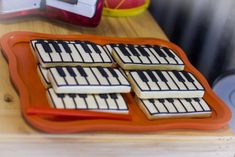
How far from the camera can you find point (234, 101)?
0.97m

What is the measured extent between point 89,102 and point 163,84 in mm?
134

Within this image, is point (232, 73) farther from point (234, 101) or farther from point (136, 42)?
point (136, 42)

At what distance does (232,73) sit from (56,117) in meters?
0.55

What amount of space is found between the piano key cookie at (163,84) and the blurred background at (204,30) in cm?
39

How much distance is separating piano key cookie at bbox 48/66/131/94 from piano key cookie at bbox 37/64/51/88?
12mm

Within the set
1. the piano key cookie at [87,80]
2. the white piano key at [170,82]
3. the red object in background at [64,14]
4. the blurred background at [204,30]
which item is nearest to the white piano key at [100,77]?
the piano key cookie at [87,80]

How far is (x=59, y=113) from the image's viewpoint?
0.59 meters

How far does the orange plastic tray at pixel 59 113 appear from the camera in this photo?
0.60 metres

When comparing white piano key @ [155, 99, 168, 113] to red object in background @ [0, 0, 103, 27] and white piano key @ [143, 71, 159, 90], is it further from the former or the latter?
red object in background @ [0, 0, 103, 27]

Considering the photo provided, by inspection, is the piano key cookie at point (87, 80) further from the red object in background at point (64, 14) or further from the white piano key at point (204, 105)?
the red object in background at point (64, 14)

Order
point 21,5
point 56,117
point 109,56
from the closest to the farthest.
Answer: point 56,117
point 109,56
point 21,5

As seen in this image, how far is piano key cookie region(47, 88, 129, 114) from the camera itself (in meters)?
0.61

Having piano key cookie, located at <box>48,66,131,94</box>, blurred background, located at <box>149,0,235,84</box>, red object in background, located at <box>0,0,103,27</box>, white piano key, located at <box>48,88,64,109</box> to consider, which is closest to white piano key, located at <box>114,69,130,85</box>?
piano key cookie, located at <box>48,66,131,94</box>

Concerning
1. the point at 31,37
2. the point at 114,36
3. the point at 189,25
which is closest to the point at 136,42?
the point at 114,36
